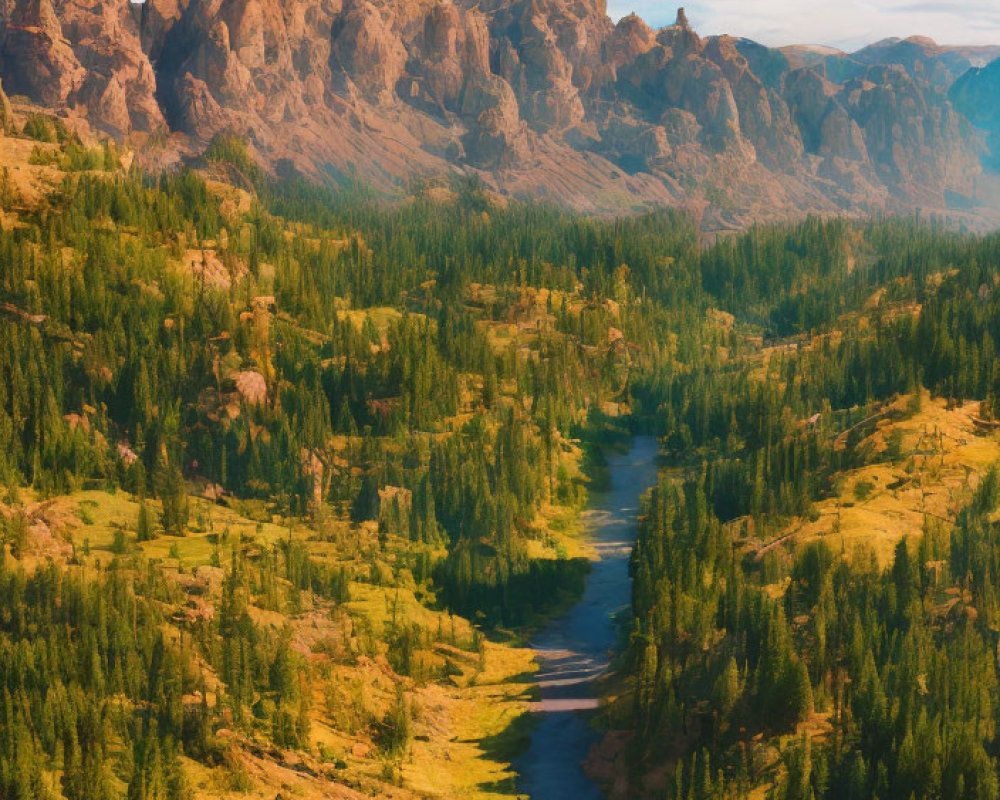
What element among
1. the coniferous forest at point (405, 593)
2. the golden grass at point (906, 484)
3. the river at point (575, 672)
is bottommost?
the river at point (575, 672)

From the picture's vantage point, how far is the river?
395ft

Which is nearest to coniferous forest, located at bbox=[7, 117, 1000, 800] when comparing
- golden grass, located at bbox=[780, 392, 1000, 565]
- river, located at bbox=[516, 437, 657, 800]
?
golden grass, located at bbox=[780, 392, 1000, 565]

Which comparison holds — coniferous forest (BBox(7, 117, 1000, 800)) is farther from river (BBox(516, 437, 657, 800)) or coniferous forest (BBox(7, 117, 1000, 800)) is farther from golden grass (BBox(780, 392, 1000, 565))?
river (BBox(516, 437, 657, 800))

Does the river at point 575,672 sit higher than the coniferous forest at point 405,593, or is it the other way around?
the coniferous forest at point 405,593

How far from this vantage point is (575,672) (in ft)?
479

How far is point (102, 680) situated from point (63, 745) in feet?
27.3

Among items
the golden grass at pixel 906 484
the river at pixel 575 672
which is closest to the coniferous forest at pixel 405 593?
the golden grass at pixel 906 484

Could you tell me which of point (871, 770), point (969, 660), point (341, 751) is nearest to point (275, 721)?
point (341, 751)

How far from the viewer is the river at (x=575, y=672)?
395 feet

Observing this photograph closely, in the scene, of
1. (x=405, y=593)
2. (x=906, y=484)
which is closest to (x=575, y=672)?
(x=405, y=593)

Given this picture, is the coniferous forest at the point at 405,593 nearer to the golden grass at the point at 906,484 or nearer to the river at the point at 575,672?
the golden grass at the point at 906,484

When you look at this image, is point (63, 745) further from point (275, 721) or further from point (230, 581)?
point (230, 581)

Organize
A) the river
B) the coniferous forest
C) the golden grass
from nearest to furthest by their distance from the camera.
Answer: the coniferous forest
the river
the golden grass

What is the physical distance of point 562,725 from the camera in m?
131
